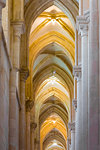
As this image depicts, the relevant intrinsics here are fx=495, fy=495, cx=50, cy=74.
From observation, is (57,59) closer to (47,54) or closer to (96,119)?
(47,54)

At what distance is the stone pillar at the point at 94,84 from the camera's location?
13938 millimetres

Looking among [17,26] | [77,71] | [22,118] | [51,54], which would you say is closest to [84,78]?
[17,26]

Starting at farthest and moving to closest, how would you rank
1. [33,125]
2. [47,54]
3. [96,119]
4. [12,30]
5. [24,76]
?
[47,54] → [33,125] → [24,76] → [12,30] → [96,119]

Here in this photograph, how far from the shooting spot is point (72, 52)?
33.9 m

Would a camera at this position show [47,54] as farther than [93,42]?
Yes

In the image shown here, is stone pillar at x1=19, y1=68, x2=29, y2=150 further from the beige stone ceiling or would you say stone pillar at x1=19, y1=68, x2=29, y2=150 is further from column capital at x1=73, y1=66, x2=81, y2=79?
the beige stone ceiling

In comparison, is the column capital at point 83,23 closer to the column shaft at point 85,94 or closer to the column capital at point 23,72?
the column shaft at point 85,94

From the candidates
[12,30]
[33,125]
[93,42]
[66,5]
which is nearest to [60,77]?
[33,125]

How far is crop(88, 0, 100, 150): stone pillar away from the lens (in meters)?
13.9

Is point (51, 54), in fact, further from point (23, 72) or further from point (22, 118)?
point (22, 118)

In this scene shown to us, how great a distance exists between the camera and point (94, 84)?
14367 millimetres

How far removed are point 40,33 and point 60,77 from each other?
7.62 meters

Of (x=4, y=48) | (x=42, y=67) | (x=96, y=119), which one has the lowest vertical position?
(x=96, y=119)

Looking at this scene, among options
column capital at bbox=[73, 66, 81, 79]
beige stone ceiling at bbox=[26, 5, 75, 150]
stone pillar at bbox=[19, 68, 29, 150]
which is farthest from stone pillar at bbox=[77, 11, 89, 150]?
beige stone ceiling at bbox=[26, 5, 75, 150]
